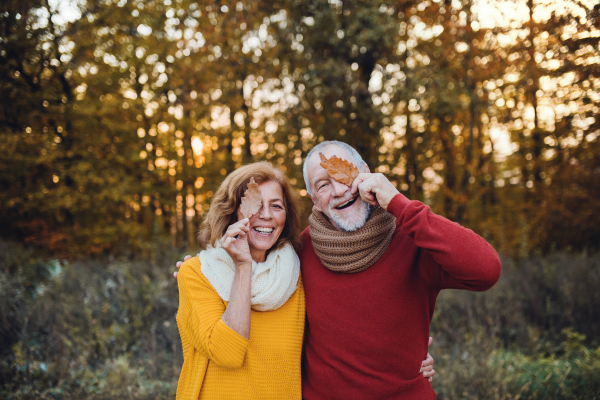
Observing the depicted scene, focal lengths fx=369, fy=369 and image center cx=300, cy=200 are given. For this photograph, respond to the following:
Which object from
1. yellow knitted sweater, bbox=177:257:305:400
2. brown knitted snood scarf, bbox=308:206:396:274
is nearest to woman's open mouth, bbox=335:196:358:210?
brown knitted snood scarf, bbox=308:206:396:274

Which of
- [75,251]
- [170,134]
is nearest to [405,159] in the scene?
[170,134]

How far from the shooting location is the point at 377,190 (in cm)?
180

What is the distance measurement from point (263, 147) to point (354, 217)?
33.8 ft

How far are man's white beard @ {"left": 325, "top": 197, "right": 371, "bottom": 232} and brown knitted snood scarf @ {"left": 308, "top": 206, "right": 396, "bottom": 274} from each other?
0.03 m

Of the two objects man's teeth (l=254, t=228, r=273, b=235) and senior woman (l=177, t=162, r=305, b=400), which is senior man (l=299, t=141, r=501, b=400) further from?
man's teeth (l=254, t=228, r=273, b=235)

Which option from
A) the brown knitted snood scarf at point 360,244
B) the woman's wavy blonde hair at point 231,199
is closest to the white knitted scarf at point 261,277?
the woman's wavy blonde hair at point 231,199

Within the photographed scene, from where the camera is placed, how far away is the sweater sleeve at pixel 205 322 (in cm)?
177

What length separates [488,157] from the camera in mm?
15555

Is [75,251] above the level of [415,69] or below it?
below

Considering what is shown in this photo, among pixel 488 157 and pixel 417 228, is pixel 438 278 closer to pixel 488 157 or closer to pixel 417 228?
pixel 417 228

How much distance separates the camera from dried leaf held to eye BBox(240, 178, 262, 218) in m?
2.04

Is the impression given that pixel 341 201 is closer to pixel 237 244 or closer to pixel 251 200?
pixel 251 200

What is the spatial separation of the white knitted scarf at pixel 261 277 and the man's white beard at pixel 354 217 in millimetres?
388

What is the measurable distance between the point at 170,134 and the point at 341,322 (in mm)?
12438
